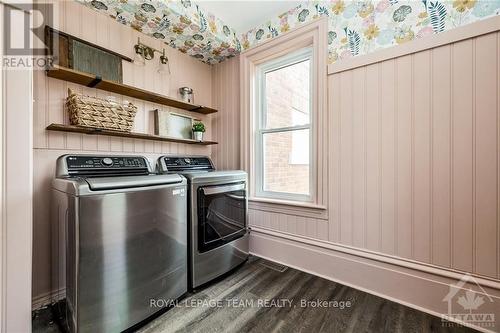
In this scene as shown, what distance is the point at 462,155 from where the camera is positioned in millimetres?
1389

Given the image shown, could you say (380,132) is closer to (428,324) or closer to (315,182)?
(315,182)

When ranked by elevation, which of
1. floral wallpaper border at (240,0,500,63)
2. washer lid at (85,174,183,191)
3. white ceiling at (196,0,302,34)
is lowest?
washer lid at (85,174,183,191)

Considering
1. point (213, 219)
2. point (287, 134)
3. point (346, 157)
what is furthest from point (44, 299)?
point (346, 157)

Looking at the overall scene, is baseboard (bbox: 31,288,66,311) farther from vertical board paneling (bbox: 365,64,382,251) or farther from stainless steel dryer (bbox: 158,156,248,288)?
vertical board paneling (bbox: 365,64,382,251)

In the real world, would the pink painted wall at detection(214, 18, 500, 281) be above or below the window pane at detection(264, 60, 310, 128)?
below

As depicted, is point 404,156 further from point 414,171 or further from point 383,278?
point 383,278

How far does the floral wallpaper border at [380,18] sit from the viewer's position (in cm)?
139

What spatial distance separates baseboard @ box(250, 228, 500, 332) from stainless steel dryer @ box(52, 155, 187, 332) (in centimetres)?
101

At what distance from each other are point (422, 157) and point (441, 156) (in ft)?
0.32

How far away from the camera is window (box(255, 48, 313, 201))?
7.03ft

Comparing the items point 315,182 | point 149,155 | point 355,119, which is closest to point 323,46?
point 355,119

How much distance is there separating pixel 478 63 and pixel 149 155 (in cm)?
251

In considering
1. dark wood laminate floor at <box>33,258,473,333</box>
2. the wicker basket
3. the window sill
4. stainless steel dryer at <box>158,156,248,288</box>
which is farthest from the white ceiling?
dark wood laminate floor at <box>33,258,473,333</box>

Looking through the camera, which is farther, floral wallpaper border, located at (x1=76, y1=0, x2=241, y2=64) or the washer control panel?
floral wallpaper border, located at (x1=76, y1=0, x2=241, y2=64)
